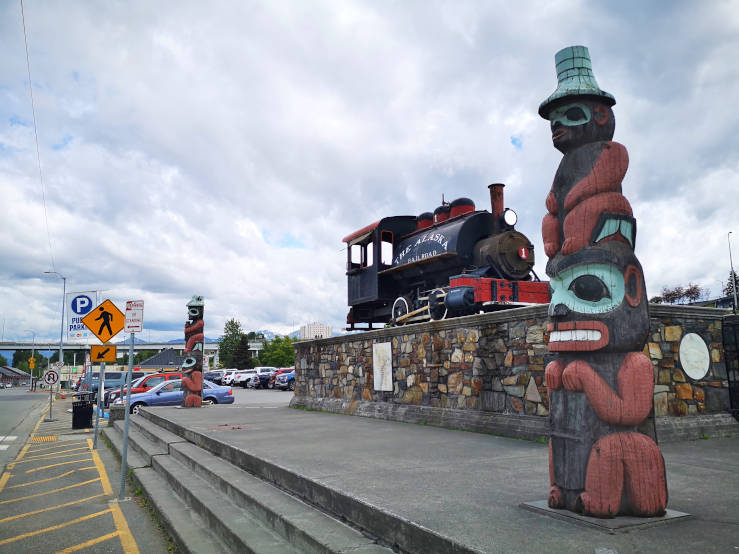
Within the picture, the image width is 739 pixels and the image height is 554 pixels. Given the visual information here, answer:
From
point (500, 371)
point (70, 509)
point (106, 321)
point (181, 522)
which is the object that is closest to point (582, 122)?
point (500, 371)

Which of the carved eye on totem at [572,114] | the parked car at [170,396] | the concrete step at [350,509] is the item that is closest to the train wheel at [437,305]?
the concrete step at [350,509]

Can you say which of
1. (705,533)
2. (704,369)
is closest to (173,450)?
(705,533)

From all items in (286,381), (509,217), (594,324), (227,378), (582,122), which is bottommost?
(227,378)

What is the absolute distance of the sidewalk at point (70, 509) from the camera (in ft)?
17.4

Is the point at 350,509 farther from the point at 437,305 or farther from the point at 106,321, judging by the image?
the point at 437,305

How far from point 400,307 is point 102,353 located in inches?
307

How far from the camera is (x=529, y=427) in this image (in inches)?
303

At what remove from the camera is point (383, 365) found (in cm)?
1172

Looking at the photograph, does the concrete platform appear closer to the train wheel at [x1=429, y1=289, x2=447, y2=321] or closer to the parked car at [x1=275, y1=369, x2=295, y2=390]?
the train wheel at [x1=429, y1=289, x2=447, y2=321]

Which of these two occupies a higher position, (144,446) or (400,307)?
(400,307)

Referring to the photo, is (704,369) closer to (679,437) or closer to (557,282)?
(679,437)

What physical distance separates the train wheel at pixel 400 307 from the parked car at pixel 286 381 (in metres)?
19.9

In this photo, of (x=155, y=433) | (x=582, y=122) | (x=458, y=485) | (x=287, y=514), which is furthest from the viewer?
(x=155, y=433)

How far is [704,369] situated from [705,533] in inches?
219
